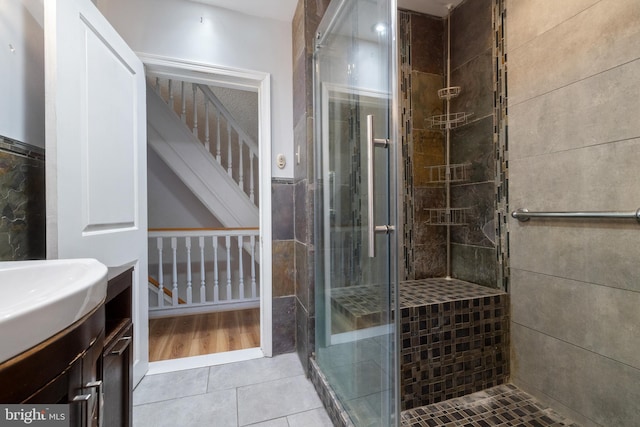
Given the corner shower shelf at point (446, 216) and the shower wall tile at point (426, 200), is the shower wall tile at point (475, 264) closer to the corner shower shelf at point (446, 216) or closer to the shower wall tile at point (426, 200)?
the corner shower shelf at point (446, 216)

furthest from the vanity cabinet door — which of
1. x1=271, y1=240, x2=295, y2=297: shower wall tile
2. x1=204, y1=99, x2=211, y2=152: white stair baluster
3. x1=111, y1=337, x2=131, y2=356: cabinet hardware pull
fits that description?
x1=204, y1=99, x2=211, y2=152: white stair baluster

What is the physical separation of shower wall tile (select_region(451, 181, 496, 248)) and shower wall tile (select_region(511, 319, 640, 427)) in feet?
1.90

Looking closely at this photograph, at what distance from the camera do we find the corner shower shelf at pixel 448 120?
1.93 metres

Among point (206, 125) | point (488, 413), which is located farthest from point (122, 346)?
point (206, 125)

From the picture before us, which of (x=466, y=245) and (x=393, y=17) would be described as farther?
(x=466, y=245)

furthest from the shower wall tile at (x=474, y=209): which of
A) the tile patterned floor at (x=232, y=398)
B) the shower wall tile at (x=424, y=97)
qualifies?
the tile patterned floor at (x=232, y=398)

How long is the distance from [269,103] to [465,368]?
2.03 m

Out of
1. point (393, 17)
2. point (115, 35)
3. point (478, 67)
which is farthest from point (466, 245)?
point (115, 35)

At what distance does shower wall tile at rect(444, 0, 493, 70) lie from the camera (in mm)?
1756

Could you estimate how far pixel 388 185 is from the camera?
37.9 inches

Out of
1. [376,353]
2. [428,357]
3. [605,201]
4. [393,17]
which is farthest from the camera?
[428,357]

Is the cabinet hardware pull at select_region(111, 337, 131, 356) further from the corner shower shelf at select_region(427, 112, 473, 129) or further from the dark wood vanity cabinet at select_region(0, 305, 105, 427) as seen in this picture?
the corner shower shelf at select_region(427, 112, 473, 129)

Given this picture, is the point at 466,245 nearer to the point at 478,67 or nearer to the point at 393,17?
the point at 478,67

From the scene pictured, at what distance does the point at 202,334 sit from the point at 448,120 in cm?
257
